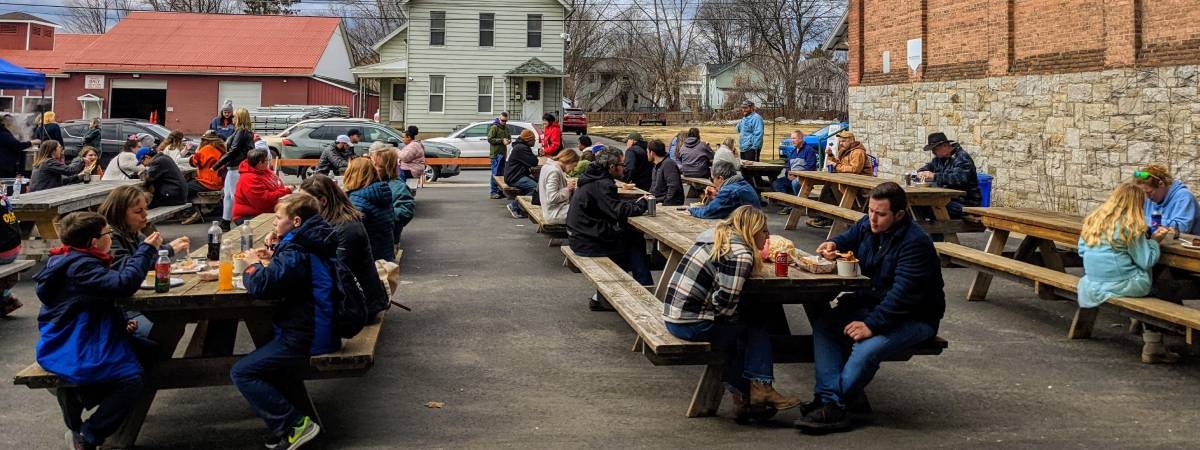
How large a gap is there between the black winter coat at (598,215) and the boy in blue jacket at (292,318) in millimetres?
4067

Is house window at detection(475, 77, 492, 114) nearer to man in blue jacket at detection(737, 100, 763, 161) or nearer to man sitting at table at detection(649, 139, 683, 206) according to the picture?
man in blue jacket at detection(737, 100, 763, 161)

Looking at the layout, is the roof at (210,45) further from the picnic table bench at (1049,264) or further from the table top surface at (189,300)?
the table top surface at (189,300)

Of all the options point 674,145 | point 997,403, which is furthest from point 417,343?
point 674,145

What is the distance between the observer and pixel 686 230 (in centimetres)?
991

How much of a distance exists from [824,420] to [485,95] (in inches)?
1583

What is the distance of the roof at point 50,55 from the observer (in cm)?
5103

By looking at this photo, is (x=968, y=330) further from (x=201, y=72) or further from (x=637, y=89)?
(x=637, y=89)

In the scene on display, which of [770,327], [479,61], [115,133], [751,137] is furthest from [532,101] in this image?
[770,327]

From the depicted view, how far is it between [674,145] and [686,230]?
14.0 m

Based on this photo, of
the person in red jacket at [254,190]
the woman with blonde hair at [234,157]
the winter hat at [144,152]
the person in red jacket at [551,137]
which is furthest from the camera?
the person in red jacket at [551,137]

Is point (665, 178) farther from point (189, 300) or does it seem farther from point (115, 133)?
point (115, 133)

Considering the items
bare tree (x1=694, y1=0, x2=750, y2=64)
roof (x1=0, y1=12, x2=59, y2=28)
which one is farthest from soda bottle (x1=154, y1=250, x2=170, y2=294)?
bare tree (x1=694, y1=0, x2=750, y2=64)

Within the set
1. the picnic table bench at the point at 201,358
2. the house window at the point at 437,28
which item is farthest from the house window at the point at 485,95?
the picnic table bench at the point at 201,358

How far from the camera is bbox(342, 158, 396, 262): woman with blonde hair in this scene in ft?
32.1
